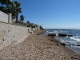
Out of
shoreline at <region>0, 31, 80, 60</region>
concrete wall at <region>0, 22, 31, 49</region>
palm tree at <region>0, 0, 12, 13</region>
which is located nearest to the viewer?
shoreline at <region>0, 31, 80, 60</region>

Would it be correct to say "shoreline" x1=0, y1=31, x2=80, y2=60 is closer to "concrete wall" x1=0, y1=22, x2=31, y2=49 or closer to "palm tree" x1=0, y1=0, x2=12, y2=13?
"concrete wall" x1=0, y1=22, x2=31, y2=49

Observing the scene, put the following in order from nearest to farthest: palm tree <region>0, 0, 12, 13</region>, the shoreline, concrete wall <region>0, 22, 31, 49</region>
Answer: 1. the shoreline
2. concrete wall <region>0, 22, 31, 49</region>
3. palm tree <region>0, 0, 12, 13</region>

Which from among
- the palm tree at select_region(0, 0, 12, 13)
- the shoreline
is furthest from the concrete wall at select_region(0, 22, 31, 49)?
the palm tree at select_region(0, 0, 12, 13)

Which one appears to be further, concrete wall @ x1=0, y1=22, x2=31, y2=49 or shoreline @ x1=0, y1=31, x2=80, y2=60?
concrete wall @ x1=0, y1=22, x2=31, y2=49

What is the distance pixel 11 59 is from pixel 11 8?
23.6 m

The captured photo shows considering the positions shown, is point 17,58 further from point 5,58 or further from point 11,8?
point 11,8

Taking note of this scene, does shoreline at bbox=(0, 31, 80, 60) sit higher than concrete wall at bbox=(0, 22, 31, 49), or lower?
lower

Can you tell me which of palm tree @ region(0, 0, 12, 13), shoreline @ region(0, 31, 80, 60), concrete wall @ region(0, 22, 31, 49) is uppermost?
palm tree @ region(0, 0, 12, 13)

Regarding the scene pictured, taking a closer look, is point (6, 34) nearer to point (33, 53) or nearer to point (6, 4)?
point (33, 53)

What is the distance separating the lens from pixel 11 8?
28.4m

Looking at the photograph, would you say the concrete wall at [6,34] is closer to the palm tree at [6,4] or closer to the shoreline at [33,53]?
the shoreline at [33,53]

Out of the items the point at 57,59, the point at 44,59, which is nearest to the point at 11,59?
the point at 44,59

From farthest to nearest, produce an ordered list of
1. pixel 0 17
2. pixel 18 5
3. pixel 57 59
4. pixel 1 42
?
pixel 18 5 → pixel 0 17 → pixel 1 42 → pixel 57 59

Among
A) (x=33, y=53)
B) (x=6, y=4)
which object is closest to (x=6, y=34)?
→ (x=33, y=53)
